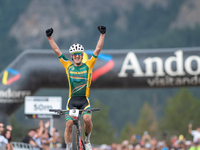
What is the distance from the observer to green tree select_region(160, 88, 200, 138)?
62406 millimetres

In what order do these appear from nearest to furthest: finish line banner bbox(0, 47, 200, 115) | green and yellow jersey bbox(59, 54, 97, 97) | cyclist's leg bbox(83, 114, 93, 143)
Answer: cyclist's leg bbox(83, 114, 93, 143)
green and yellow jersey bbox(59, 54, 97, 97)
finish line banner bbox(0, 47, 200, 115)

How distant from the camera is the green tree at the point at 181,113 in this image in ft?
205

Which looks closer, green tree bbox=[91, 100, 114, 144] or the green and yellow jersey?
the green and yellow jersey

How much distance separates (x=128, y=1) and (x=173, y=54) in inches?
5132

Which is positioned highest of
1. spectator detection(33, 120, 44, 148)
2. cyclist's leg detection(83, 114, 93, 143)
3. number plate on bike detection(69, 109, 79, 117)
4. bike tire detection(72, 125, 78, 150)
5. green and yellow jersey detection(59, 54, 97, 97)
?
green and yellow jersey detection(59, 54, 97, 97)

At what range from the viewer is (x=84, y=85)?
24.9 ft

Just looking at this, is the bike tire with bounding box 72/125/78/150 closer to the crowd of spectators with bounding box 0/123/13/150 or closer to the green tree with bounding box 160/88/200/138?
the crowd of spectators with bounding box 0/123/13/150

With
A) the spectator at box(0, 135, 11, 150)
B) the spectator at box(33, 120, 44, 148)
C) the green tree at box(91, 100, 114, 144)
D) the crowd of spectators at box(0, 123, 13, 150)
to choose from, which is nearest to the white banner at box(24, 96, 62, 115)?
the spectator at box(33, 120, 44, 148)

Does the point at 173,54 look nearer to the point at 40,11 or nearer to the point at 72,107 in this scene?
the point at 72,107

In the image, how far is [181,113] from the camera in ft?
216

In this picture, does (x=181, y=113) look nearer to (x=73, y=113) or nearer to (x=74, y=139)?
(x=73, y=113)

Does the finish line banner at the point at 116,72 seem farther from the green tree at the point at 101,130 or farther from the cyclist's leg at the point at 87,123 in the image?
the green tree at the point at 101,130

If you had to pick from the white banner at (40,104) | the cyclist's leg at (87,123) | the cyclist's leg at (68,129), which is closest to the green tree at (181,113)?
the white banner at (40,104)

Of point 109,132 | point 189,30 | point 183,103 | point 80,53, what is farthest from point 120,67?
point 189,30
